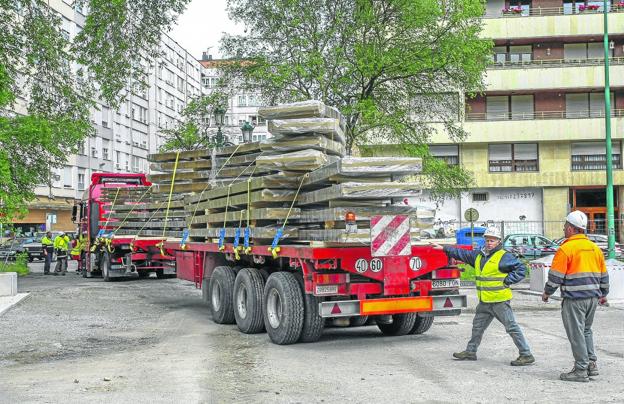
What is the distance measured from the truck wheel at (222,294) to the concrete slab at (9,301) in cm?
400

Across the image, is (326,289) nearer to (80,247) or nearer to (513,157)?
(80,247)

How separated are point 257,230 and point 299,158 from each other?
1277 millimetres

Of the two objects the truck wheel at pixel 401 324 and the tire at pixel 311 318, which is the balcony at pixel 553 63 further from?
the tire at pixel 311 318

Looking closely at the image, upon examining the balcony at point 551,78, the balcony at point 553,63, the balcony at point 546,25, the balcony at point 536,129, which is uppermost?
the balcony at point 546,25

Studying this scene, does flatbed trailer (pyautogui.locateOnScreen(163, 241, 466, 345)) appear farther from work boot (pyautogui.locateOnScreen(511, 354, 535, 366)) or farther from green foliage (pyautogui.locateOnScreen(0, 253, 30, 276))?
green foliage (pyautogui.locateOnScreen(0, 253, 30, 276))

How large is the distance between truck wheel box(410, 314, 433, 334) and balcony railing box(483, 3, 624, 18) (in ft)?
126

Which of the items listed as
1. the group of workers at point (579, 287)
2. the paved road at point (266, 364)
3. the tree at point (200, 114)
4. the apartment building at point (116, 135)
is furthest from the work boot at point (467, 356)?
the apartment building at point (116, 135)

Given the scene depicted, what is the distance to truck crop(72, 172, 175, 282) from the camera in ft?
70.9

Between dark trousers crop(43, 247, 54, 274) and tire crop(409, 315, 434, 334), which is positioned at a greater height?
dark trousers crop(43, 247, 54, 274)

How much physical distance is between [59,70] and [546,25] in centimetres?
3187

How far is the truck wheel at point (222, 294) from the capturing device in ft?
40.9

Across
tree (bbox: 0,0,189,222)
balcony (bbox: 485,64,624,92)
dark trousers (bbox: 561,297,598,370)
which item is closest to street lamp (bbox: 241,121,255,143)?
tree (bbox: 0,0,189,222)

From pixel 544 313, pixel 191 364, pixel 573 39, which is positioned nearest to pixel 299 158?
pixel 191 364

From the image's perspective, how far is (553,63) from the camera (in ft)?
152
